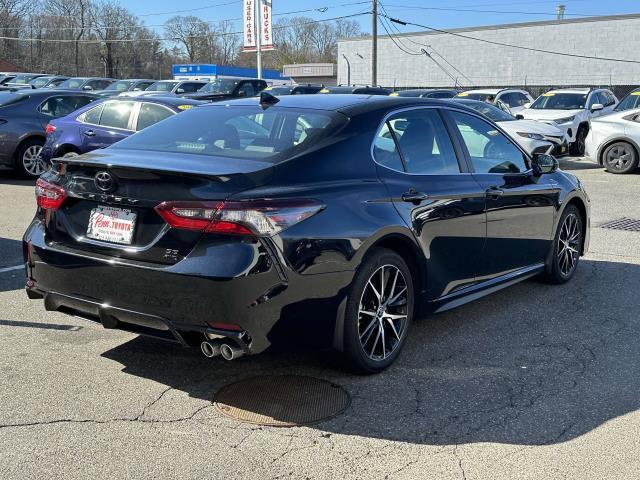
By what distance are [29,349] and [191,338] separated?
1.53 m

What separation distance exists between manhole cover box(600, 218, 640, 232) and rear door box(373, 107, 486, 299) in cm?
483

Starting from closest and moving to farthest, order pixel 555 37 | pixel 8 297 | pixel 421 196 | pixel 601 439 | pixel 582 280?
pixel 601 439 < pixel 421 196 < pixel 8 297 < pixel 582 280 < pixel 555 37

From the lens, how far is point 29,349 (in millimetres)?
4527

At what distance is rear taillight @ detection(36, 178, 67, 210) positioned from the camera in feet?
13.2

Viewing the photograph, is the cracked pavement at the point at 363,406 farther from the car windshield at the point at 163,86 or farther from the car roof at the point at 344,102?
the car windshield at the point at 163,86

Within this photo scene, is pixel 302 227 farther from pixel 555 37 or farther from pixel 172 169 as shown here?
pixel 555 37

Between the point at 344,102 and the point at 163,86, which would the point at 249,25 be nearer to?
the point at 163,86

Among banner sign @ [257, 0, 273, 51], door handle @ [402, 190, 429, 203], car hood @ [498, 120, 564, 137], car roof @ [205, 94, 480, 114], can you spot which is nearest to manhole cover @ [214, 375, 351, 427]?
door handle @ [402, 190, 429, 203]

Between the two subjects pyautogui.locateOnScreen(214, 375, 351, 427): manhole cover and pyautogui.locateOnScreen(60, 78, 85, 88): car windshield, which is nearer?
pyautogui.locateOnScreen(214, 375, 351, 427): manhole cover

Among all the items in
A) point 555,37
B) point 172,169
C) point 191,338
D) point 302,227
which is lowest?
point 191,338

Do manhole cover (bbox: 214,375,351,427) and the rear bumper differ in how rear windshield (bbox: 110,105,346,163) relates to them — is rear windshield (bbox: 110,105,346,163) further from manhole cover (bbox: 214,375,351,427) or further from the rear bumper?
manhole cover (bbox: 214,375,351,427)

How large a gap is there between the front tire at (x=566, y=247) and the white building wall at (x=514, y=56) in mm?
47589

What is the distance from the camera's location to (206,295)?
3.48 metres

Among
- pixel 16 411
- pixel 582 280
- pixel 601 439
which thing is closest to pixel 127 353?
pixel 16 411
